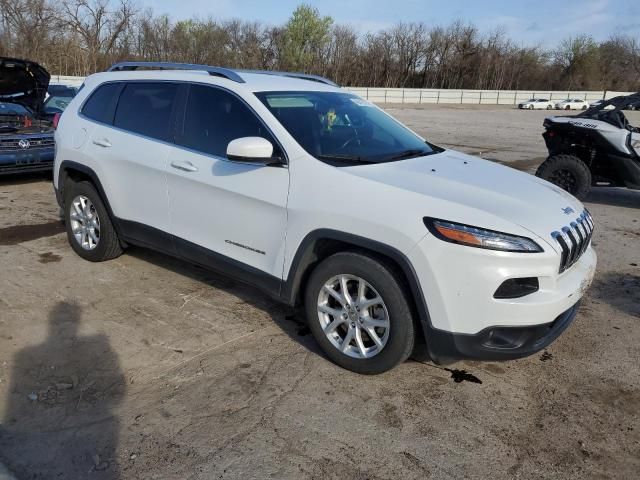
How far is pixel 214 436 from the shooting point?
2799mm

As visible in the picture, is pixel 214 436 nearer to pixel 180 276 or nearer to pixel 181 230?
pixel 181 230

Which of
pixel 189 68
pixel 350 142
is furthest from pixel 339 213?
pixel 189 68

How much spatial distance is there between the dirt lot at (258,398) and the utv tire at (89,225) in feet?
1.34

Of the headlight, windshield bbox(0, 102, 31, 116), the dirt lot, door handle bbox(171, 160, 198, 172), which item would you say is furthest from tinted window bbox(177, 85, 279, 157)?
windshield bbox(0, 102, 31, 116)

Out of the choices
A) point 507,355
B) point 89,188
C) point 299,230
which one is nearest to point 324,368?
point 299,230

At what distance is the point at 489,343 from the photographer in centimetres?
295

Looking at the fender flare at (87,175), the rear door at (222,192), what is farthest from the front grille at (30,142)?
the rear door at (222,192)

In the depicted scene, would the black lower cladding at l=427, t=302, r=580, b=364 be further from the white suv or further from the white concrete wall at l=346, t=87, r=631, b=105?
the white concrete wall at l=346, t=87, r=631, b=105

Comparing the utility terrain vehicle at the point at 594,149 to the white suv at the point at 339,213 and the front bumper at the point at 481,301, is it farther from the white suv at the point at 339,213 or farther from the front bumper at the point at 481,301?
the front bumper at the point at 481,301

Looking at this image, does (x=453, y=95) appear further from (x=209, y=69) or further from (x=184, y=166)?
(x=184, y=166)

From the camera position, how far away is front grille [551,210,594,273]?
3.05 meters

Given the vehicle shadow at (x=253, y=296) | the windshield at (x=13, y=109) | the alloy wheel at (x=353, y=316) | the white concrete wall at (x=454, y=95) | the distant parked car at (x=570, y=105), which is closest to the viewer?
the alloy wheel at (x=353, y=316)

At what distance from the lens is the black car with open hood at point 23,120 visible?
7.98 meters

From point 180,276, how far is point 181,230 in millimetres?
870
